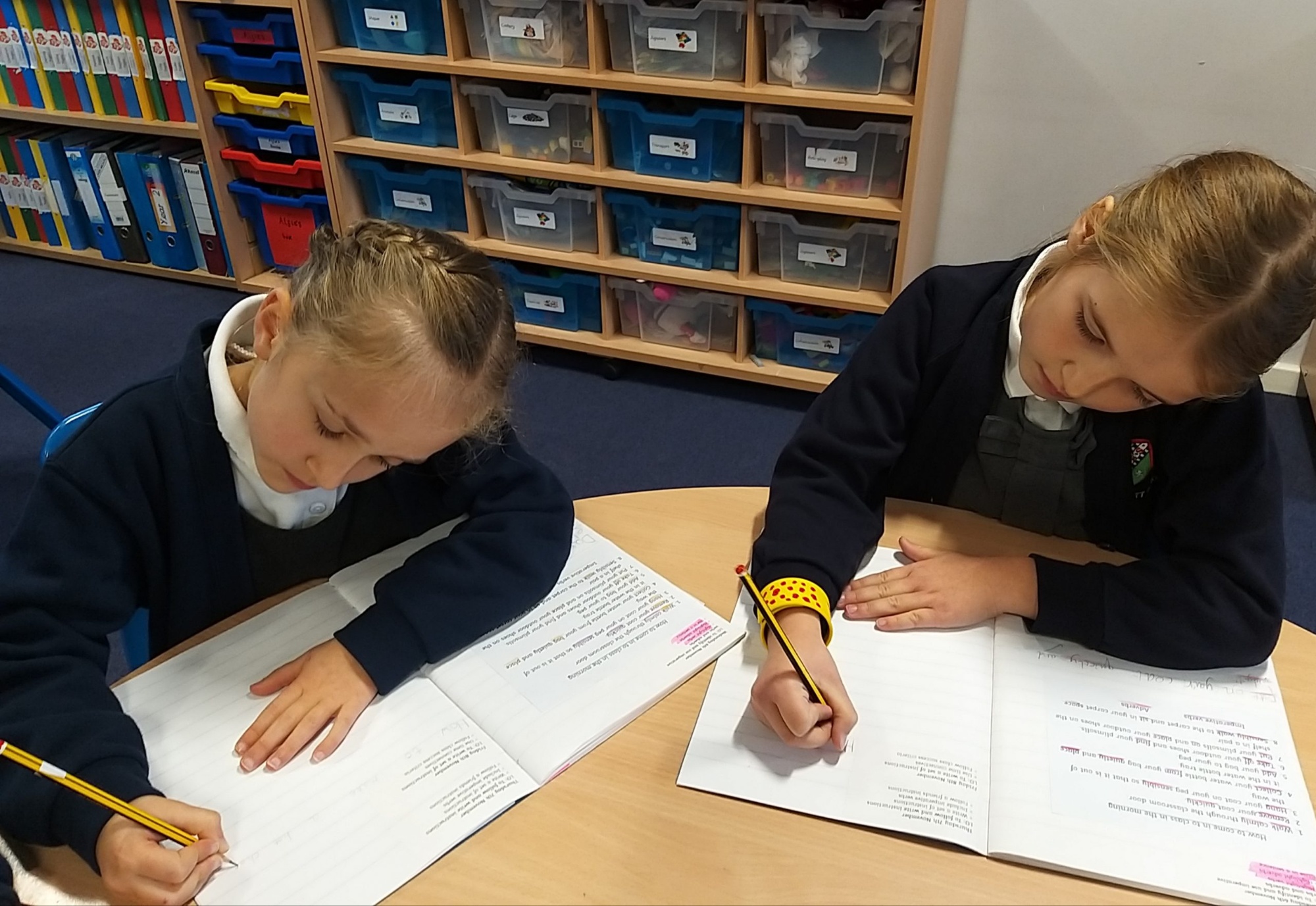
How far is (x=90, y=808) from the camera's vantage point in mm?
609

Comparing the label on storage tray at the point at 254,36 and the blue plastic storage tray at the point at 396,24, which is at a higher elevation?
the blue plastic storage tray at the point at 396,24

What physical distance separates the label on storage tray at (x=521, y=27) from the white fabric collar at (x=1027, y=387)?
1441 mm

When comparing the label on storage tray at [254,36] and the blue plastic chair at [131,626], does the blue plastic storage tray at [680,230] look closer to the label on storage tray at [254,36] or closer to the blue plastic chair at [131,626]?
the label on storage tray at [254,36]

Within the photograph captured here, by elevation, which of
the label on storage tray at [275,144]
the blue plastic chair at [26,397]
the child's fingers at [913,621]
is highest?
the child's fingers at [913,621]

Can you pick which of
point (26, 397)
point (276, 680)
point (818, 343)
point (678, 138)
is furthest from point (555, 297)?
point (276, 680)

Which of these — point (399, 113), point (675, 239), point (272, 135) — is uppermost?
point (399, 113)

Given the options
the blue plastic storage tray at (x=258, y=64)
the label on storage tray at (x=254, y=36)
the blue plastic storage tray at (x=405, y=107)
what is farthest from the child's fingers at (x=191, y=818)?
the label on storage tray at (x=254, y=36)

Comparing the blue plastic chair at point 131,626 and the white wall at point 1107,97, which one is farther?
the white wall at point 1107,97

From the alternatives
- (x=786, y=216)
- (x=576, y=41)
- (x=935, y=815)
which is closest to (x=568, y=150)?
(x=576, y=41)

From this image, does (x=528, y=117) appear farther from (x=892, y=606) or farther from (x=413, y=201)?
(x=892, y=606)

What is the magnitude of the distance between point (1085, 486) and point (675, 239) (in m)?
1.41

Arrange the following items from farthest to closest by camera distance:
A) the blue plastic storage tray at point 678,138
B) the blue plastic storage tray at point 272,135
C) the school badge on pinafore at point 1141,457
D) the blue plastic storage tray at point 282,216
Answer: the blue plastic storage tray at point 282,216
the blue plastic storage tray at point 272,135
the blue plastic storage tray at point 678,138
the school badge on pinafore at point 1141,457

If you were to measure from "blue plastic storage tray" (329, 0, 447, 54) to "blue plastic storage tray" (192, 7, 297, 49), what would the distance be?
20 cm

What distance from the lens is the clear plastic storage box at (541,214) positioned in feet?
7.42
